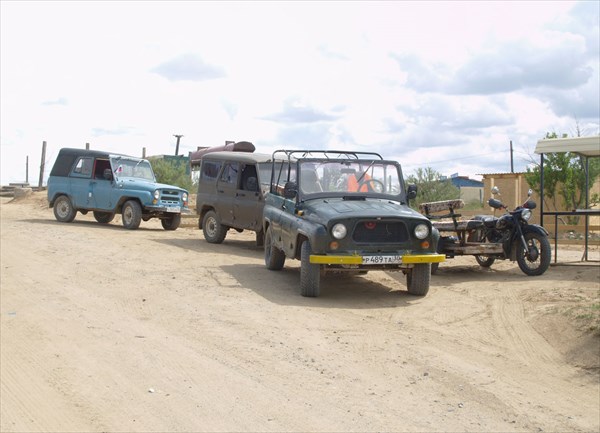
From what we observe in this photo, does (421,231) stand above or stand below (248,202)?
below

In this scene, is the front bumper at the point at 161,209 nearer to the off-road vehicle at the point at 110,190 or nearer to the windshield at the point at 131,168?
the off-road vehicle at the point at 110,190

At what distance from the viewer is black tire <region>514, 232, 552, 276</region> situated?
11992 mm

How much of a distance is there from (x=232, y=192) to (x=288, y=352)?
820cm

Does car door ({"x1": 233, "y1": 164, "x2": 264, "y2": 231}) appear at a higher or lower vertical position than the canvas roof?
lower

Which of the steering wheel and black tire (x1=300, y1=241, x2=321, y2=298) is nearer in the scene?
black tire (x1=300, y1=241, x2=321, y2=298)

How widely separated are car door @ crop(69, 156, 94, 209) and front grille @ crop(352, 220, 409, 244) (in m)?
12.1

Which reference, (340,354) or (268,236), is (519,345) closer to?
(340,354)

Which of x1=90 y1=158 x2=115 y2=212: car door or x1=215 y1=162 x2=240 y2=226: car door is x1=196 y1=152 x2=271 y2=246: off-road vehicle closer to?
x1=215 y1=162 x2=240 y2=226: car door

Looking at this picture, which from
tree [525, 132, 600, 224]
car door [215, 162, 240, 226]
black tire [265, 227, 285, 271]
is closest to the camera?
black tire [265, 227, 285, 271]

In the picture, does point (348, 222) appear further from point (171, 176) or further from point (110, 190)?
point (171, 176)

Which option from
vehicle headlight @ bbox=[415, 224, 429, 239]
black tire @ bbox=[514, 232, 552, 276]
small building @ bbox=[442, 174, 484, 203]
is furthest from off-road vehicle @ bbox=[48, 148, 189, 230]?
small building @ bbox=[442, 174, 484, 203]

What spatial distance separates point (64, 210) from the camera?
20828 mm

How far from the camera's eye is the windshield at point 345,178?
430 inches

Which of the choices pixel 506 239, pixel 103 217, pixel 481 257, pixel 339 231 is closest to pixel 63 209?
pixel 103 217
